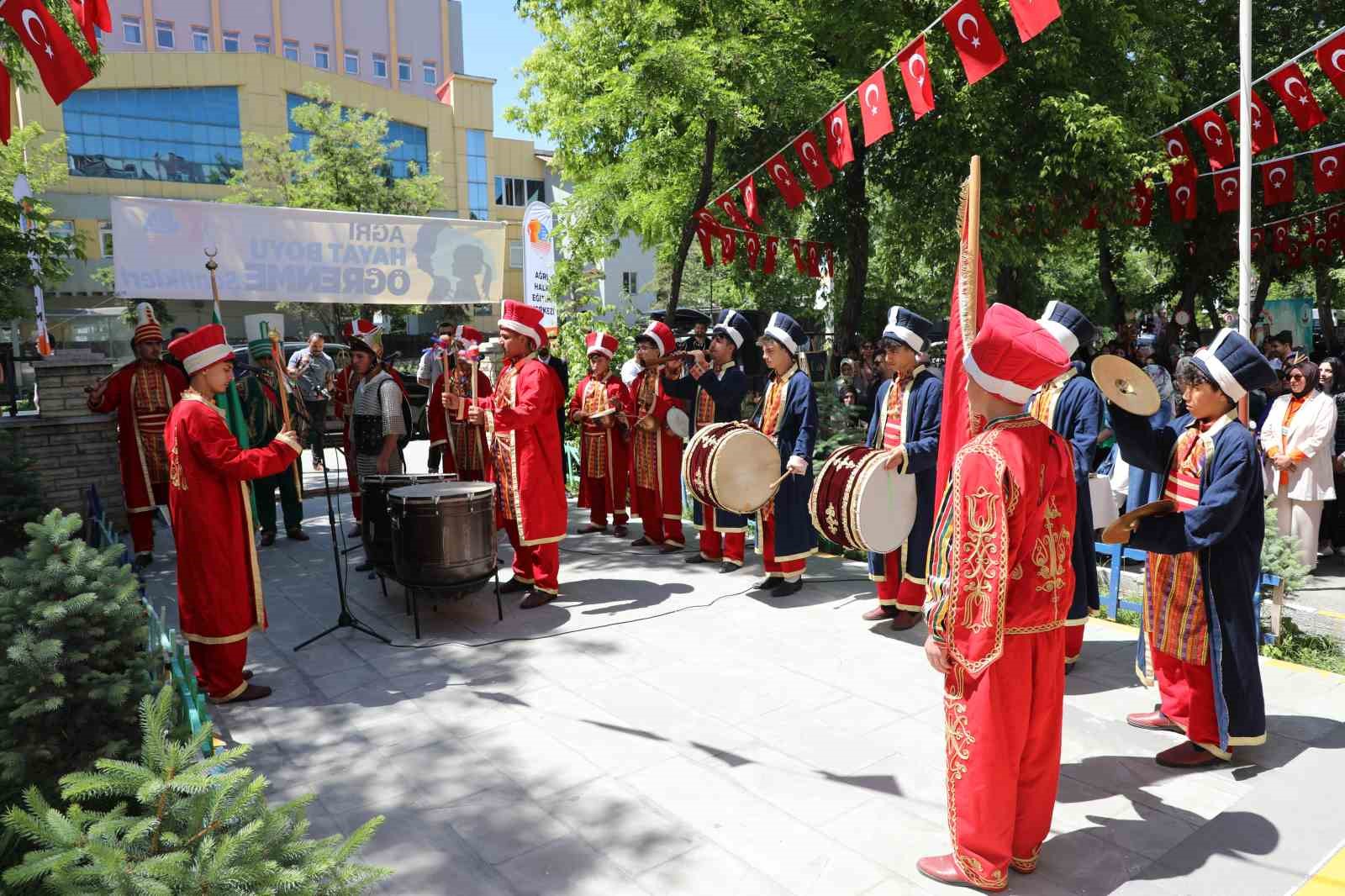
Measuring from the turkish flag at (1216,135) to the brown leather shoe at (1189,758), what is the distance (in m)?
9.38

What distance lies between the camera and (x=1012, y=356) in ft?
10.5

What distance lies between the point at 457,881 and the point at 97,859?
1.83 m

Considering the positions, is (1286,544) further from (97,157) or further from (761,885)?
(97,157)

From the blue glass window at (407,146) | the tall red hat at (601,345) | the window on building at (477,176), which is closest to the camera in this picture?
the tall red hat at (601,345)

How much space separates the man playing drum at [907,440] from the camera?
6012 millimetres

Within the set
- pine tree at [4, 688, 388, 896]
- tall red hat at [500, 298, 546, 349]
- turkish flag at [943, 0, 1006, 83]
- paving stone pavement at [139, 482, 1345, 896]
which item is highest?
turkish flag at [943, 0, 1006, 83]

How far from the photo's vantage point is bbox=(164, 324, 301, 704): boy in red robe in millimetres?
5273

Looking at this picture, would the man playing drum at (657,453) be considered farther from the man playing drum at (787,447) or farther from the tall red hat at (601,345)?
the man playing drum at (787,447)

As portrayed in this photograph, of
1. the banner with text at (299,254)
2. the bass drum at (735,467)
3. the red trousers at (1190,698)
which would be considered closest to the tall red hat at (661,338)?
the banner with text at (299,254)

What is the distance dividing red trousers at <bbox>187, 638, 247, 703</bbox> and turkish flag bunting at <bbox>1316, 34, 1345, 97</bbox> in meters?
10.3

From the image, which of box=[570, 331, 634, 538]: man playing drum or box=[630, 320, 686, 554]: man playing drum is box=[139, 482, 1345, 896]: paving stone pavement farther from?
box=[570, 331, 634, 538]: man playing drum

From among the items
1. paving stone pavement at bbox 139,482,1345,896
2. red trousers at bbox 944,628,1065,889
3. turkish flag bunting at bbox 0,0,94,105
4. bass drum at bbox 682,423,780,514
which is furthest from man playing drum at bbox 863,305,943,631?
turkish flag bunting at bbox 0,0,94,105

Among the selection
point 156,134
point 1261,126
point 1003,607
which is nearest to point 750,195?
point 1261,126

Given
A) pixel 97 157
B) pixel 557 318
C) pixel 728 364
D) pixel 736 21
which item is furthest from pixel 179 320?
pixel 728 364
